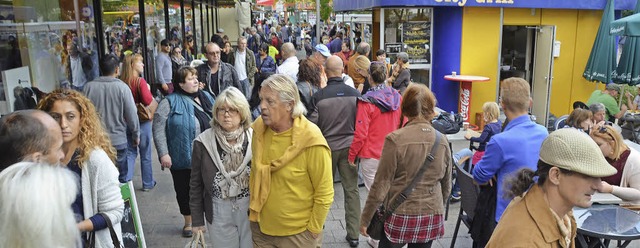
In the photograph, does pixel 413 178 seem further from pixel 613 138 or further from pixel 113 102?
pixel 113 102

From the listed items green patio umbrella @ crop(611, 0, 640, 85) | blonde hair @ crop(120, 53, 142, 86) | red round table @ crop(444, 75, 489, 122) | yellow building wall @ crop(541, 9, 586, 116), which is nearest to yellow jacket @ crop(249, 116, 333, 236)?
blonde hair @ crop(120, 53, 142, 86)

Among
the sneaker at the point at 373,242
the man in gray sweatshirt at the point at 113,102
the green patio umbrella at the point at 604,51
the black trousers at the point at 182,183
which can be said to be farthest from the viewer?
the green patio umbrella at the point at 604,51

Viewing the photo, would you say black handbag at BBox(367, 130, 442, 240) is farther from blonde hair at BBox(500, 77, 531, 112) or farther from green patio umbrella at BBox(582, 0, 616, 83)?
green patio umbrella at BBox(582, 0, 616, 83)

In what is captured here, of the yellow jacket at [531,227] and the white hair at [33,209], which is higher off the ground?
the white hair at [33,209]

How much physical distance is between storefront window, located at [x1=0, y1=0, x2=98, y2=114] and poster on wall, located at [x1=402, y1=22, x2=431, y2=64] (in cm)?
583

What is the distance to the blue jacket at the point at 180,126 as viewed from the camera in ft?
14.5

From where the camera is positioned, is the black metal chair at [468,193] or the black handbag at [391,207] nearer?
the black handbag at [391,207]

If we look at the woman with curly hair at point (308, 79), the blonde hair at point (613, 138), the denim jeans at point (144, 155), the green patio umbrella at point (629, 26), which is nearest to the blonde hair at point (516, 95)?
the blonde hair at point (613, 138)

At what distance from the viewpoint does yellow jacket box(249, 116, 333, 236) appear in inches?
121

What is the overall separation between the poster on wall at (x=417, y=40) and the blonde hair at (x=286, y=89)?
7.67 metres

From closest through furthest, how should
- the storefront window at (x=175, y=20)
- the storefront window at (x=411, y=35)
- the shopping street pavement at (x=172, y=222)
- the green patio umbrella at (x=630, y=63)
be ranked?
1. the shopping street pavement at (x=172, y=222)
2. the green patio umbrella at (x=630, y=63)
3. the storefront window at (x=411, y=35)
4. the storefront window at (x=175, y=20)

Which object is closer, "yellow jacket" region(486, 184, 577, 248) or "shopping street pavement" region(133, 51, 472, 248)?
"yellow jacket" region(486, 184, 577, 248)

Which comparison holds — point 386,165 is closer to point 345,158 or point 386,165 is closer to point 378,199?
point 378,199

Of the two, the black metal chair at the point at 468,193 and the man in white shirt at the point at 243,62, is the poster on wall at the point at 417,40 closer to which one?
the man in white shirt at the point at 243,62
